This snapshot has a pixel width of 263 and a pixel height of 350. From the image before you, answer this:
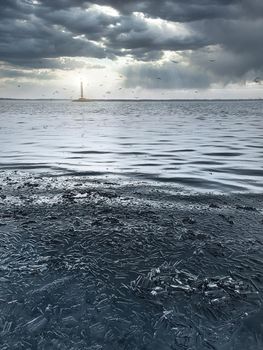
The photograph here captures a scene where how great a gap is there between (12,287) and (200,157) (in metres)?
20.0

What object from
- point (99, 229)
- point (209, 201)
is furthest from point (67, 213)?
point (209, 201)

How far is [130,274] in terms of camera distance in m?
7.61

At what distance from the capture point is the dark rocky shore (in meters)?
5.72

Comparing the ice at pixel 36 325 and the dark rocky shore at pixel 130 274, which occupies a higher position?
the ice at pixel 36 325

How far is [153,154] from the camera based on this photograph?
2661cm

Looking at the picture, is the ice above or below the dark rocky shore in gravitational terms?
above

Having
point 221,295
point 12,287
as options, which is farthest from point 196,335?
point 12,287

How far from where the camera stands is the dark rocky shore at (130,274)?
225 inches

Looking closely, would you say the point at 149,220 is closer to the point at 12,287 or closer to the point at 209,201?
the point at 209,201

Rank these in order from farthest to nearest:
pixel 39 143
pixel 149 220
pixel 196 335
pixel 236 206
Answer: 1. pixel 39 143
2. pixel 236 206
3. pixel 149 220
4. pixel 196 335

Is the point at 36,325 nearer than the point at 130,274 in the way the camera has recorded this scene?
Yes

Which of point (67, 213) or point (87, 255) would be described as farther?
point (67, 213)

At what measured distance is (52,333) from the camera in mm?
5688

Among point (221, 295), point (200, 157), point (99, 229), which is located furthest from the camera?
point (200, 157)
